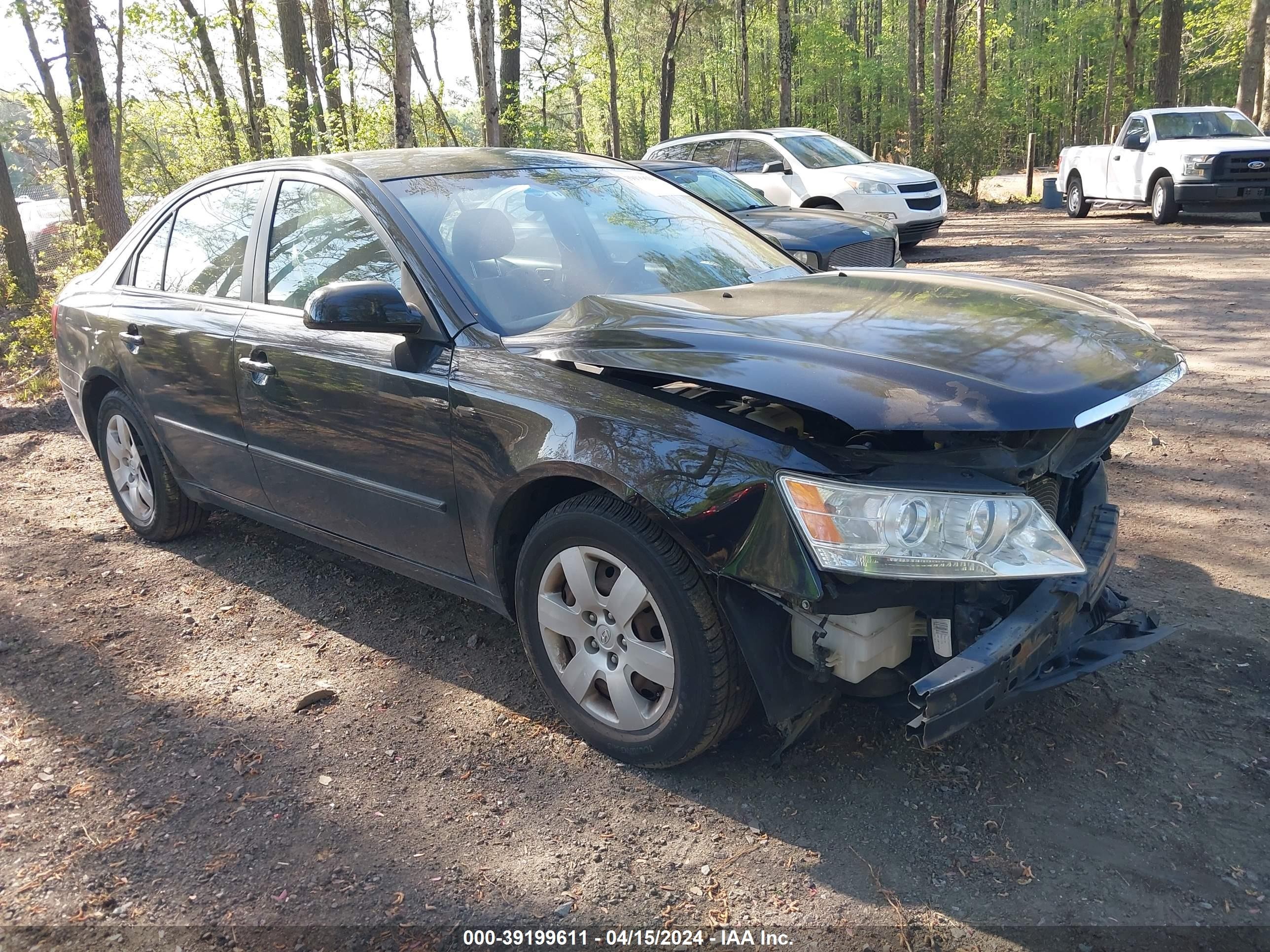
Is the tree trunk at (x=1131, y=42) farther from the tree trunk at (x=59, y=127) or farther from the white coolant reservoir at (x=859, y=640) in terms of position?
the white coolant reservoir at (x=859, y=640)

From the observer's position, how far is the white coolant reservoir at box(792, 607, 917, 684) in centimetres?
236

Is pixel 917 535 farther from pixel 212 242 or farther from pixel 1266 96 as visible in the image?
pixel 1266 96

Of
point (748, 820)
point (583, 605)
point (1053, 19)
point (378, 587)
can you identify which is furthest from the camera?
point (1053, 19)

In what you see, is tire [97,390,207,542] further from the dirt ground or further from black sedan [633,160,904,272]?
black sedan [633,160,904,272]

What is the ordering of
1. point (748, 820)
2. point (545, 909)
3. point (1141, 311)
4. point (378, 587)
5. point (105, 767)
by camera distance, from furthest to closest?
point (1141, 311) < point (378, 587) < point (105, 767) < point (748, 820) < point (545, 909)

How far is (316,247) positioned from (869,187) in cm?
1091

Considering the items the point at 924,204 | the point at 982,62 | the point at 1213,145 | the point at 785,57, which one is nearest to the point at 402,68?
the point at 924,204

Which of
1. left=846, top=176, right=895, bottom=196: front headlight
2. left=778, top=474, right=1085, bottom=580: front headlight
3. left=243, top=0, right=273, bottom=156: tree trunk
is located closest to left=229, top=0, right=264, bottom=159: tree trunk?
left=243, top=0, right=273, bottom=156: tree trunk

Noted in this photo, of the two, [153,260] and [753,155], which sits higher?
[753,155]

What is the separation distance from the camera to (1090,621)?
266 cm

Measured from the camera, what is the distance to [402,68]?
10.4 meters

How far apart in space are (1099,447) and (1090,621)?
492mm

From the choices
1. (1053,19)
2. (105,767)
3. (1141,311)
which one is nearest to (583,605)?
(105,767)

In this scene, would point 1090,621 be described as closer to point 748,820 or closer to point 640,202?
point 748,820
